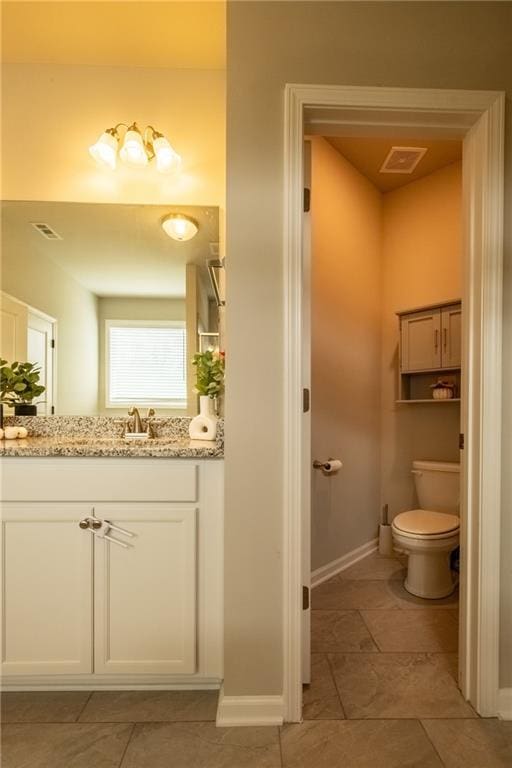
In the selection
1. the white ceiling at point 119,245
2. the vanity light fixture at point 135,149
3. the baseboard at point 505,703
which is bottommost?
the baseboard at point 505,703

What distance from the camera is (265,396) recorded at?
129 centimetres

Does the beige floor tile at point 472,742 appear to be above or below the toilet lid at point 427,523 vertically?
below

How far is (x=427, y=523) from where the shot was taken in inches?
85.0

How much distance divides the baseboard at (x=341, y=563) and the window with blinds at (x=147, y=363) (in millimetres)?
1423

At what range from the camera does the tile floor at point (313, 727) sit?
1.15 meters

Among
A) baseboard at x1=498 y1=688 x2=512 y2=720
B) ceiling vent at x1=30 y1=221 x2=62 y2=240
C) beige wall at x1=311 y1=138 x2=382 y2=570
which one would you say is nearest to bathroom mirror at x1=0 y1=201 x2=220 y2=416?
ceiling vent at x1=30 y1=221 x2=62 y2=240

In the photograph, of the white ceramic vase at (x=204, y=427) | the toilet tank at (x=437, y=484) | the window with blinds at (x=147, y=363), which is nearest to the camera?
the white ceramic vase at (x=204, y=427)

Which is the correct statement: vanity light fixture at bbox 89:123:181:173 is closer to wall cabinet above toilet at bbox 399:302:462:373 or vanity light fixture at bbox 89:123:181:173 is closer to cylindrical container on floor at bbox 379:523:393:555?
wall cabinet above toilet at bbox 399:302:462:373

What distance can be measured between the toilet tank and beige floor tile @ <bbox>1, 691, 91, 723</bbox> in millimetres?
2196

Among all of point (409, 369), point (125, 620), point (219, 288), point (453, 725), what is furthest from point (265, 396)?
point (409, 369)

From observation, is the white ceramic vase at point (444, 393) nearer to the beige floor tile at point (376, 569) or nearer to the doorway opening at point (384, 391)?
the doorway opening at point (384, 391)

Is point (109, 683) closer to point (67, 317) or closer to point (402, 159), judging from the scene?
point (67, 317)

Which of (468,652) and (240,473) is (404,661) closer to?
(468,652)

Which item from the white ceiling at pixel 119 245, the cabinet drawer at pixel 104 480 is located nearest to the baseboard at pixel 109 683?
the cabinet drawer at pixel 104 480
